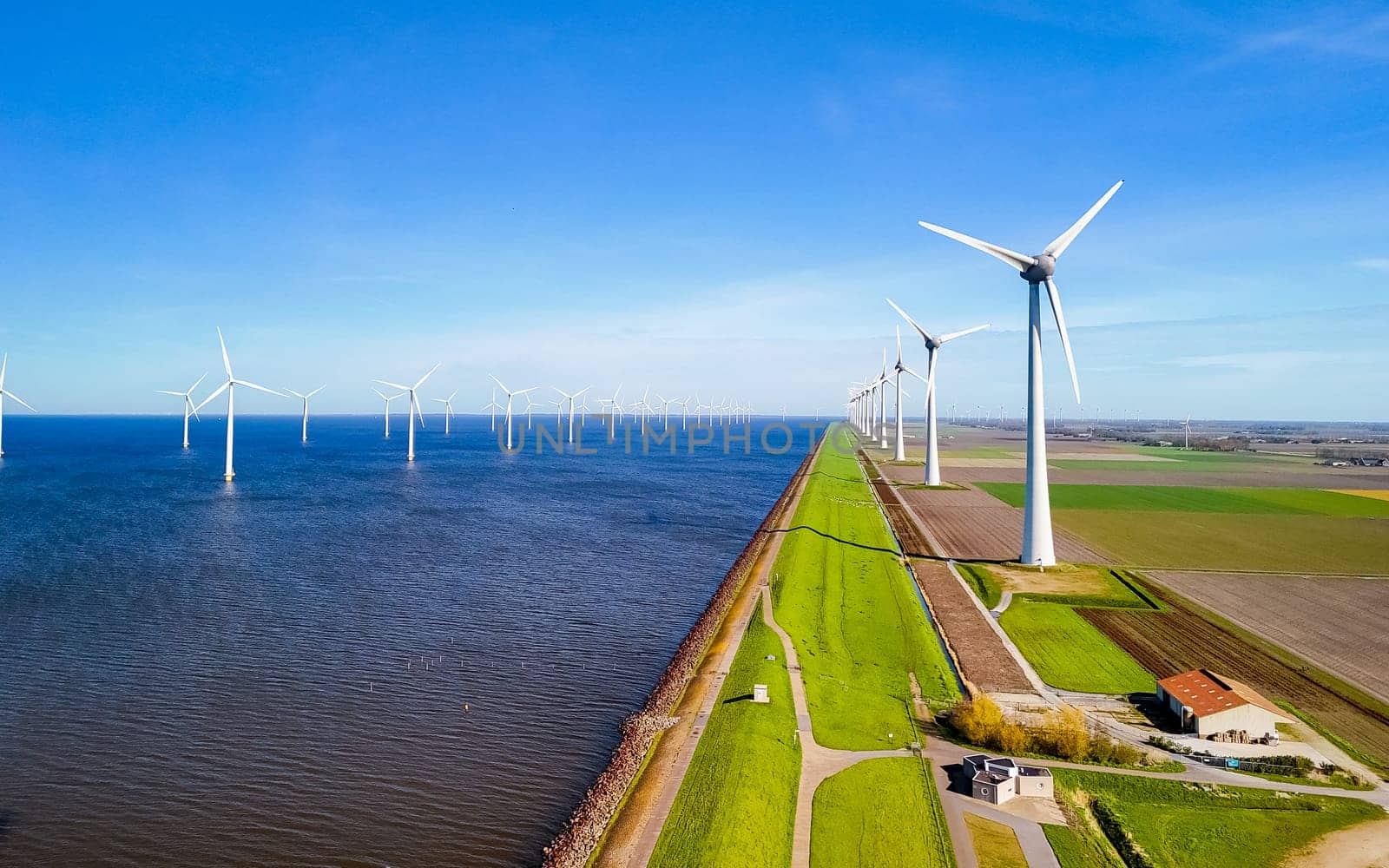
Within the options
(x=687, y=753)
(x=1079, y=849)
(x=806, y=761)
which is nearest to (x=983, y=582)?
(x=806, y=761)

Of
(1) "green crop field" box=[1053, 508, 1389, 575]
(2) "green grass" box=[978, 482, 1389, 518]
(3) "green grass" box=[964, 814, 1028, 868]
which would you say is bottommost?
(3) "green grass" box=[964, 814, 1028, 868]

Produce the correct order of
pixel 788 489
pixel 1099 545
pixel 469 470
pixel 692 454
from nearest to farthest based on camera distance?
pixel 1099 545
pixel 788 489
pixel 469 470
pixel 692 454

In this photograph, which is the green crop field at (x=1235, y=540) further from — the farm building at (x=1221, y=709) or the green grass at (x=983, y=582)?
the farm building at (x=1221, y=709)

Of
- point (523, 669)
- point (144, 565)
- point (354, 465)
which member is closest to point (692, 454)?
point (354, 465)

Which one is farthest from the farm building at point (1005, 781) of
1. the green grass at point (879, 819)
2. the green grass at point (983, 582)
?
the green grass at point (983, 582)

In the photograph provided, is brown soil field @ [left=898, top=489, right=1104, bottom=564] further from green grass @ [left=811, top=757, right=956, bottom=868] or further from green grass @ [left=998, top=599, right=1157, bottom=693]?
green grass @ [left=811, top=757, right=956, bottom=868]

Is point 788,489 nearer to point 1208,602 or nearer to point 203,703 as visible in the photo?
point 1208,602

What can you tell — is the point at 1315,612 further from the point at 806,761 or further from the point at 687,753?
the point at 687,753

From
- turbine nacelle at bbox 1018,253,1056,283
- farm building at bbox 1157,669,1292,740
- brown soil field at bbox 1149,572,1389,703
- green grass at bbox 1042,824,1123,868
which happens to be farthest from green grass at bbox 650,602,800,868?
turbine nacelle at bbox 1018,253,1056,283
